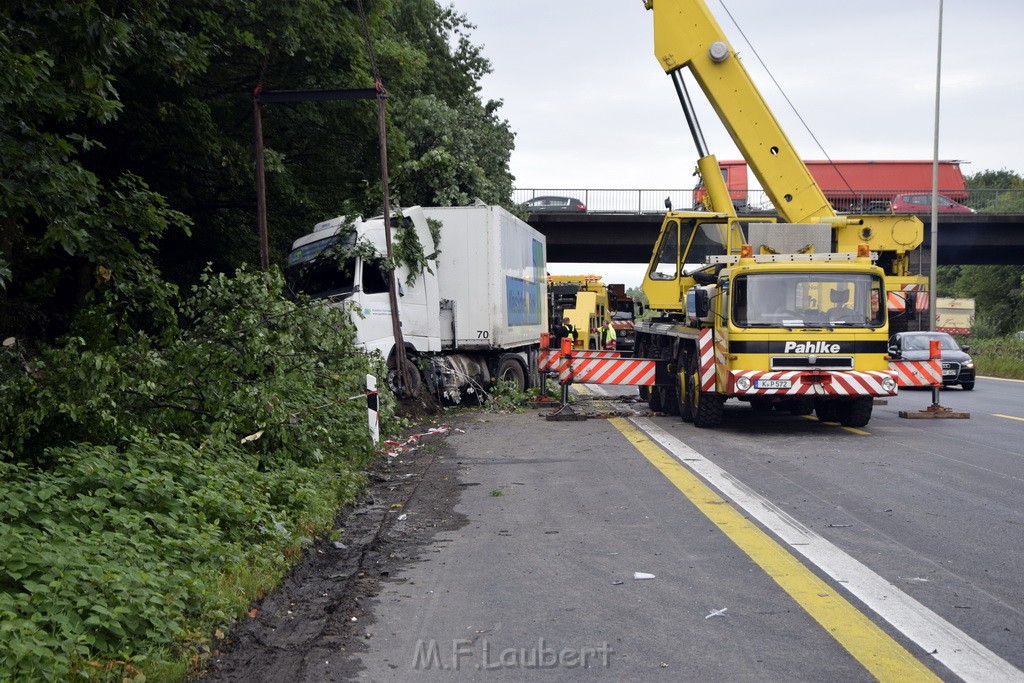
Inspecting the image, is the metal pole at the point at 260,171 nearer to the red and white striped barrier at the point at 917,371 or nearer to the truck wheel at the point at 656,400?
the truck wheel at the point at 656,400

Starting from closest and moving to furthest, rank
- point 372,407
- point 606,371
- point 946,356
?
point 372,407 < point 606,371 < point 946,356

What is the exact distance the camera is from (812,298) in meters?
14.9

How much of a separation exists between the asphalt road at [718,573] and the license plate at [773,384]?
219 centimetres

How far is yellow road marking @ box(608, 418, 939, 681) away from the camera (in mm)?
4785

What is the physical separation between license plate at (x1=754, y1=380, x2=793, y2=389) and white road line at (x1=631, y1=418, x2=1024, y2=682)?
4970mm

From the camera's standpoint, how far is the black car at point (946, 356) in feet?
85.1

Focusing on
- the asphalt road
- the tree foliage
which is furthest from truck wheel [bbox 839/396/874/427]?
the tree foliage

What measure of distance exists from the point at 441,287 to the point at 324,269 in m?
2.58

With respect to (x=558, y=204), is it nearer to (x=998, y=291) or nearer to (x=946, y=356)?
(x=946, y=356)

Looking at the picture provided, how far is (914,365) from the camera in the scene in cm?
1622

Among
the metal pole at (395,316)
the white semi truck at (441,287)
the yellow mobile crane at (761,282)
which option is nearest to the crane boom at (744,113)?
the yellow mobile crane at (761,282)

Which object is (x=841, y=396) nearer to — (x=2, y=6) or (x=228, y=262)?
(x=2, y=6)

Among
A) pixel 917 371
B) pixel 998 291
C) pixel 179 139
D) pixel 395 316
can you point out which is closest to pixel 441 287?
pixel 395 316

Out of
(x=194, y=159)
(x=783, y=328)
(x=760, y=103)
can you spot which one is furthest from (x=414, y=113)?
(x=783, y=328)
